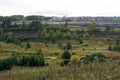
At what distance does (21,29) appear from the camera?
6981 centimetres

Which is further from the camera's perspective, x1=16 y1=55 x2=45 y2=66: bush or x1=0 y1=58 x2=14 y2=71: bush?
x1=16 y1=55 x2=45 y2=66: bush

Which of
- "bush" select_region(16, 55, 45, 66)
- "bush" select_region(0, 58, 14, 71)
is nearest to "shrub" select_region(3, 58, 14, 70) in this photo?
"bush" select_region(0, 58, 14, 71)

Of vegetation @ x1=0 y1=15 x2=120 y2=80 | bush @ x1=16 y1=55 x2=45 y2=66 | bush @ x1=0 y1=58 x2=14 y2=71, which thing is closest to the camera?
vegetation @ x1=0 y1=15 x2=120 y2=80

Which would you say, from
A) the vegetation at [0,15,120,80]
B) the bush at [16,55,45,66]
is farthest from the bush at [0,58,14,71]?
the bush at [16,55,45,66]

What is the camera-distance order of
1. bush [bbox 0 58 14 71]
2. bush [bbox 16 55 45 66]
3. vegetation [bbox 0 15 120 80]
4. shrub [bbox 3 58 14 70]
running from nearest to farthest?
vegetation [bbox 0 15 120 80] < bush [bbox 0 58 14 71] < shrub [bbox 3 58 14 70] < bush [bbox 16 55 45 66]

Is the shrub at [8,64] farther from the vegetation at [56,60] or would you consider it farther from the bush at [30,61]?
the bush at [30,61]

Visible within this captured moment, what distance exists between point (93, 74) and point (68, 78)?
492 millimetres

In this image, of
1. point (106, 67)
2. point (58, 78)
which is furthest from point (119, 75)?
point (58, 78)

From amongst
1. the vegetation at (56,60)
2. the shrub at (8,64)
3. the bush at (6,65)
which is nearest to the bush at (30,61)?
the vegetation at (56,60)

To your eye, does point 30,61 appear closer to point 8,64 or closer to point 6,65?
point 8,64

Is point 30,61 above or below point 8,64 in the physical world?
below

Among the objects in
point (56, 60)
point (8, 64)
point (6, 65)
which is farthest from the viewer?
point (56, 60)

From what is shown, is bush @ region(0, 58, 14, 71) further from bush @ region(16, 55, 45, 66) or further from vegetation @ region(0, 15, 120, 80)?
bush @ region(16, 55, 45, 66)

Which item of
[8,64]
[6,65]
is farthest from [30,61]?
[6,65]
